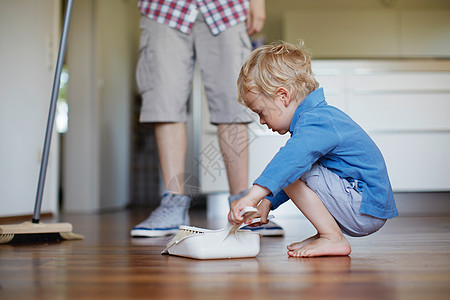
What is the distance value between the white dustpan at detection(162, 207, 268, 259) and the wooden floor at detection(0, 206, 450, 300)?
0.09 feet

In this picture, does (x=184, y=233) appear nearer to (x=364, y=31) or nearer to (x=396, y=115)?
(x=396, y=115)

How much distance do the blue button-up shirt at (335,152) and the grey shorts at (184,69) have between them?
1.69 feet

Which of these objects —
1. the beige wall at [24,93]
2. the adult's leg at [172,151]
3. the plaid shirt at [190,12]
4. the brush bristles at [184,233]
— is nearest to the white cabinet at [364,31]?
the beige wall at [24,93]

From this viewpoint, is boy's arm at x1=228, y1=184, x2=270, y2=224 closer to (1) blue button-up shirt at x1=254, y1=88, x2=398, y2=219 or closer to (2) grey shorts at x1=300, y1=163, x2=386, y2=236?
(1) blue button-up shirt at x1=254, y1=88, x2=398, y2=219

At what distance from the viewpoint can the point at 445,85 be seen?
106 inches

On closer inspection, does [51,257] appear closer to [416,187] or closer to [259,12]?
[259,12]

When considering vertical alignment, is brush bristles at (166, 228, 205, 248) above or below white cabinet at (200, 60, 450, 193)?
below

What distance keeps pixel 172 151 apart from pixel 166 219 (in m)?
0.22

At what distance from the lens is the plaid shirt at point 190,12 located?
60.5 inches

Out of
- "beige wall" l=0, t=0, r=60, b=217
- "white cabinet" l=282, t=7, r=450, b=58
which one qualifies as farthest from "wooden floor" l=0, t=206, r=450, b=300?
"white cabinet" l=282, t=7, r=450, b=58

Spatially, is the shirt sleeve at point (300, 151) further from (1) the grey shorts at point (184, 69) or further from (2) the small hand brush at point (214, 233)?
(1) the grey shorts at point (184, 69)

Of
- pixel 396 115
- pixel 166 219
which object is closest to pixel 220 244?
pixel 166 219

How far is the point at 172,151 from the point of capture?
155 cm

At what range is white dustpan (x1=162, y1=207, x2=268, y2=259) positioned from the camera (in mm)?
967
